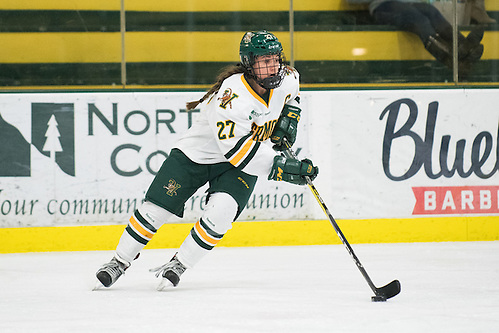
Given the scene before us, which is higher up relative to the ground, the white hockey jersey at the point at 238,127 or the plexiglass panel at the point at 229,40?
the plexiglass panel at the point at 229,40

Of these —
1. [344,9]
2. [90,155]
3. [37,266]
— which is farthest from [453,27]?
[37,266]

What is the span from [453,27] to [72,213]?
106 inches

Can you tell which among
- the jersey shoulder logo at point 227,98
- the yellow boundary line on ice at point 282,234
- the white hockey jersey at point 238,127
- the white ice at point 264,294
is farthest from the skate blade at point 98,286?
the yellow boundary line on ice at point 282,234

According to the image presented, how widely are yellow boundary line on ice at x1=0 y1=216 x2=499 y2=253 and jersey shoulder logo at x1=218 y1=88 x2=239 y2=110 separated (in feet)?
6.20

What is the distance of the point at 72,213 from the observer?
465 cm

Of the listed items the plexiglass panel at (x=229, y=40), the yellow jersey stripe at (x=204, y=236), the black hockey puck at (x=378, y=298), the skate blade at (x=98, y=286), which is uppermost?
the plexiglass panel at (x=229, y=40)

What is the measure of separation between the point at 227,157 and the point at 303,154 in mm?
1920

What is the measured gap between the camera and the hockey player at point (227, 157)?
9.57ft

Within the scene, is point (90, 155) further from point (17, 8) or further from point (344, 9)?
point (344, 9)

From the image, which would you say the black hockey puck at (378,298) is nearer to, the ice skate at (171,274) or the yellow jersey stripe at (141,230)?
the ice skate at (171,274)

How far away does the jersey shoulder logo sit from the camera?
2.92 metres

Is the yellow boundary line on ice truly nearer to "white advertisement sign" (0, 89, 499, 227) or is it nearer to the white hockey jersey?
"white advertisement sign" (0, 89, 499, 227)

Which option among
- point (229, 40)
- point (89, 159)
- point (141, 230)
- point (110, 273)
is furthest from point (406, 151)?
point (110, 273)

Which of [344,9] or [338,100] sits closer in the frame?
[338,100]
